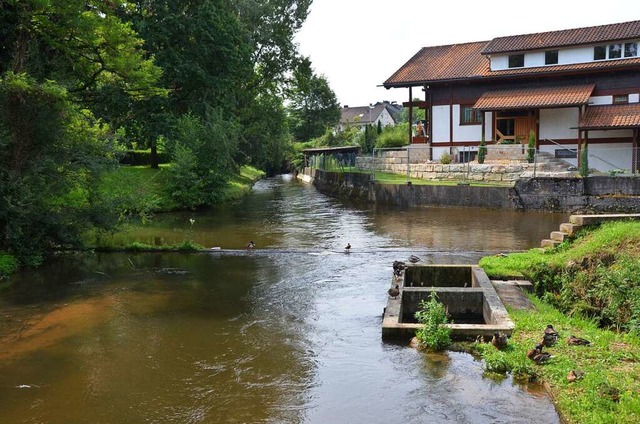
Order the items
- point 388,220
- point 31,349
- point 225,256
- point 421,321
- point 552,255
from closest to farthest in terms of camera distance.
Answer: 1. point 31,349
2. point 421,321
3. point 552,255
4. point 225,256
5. point 388,220

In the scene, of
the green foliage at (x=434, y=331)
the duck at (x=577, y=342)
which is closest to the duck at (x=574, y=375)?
the duck at (x=577, y=342)

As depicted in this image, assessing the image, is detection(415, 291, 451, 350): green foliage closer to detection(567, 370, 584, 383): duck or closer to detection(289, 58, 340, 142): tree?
detection(567, 370, 584, 383): duck

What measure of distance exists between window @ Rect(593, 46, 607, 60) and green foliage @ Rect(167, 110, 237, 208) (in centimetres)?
2268

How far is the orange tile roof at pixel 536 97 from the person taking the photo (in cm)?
3384

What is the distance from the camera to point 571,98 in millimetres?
33906

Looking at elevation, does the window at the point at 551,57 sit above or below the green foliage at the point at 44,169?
above

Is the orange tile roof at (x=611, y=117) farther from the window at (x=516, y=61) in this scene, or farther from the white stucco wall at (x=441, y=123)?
the white stucco wall at (x=441, y=123)

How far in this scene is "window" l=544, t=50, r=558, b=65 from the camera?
36.2 metres

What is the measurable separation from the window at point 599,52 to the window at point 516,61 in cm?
419

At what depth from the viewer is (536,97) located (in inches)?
1387

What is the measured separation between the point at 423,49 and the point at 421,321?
36477 mm

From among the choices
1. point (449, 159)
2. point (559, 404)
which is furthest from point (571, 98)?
point (559, 404)

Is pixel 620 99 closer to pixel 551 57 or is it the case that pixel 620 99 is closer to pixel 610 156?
pixel 610 156

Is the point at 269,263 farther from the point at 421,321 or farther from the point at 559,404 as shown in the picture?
the point at 559,404
